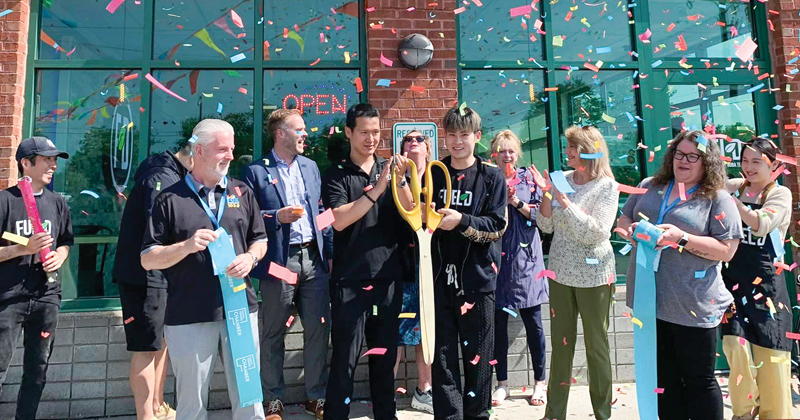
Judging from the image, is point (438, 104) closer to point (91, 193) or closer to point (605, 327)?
point (605, 327)

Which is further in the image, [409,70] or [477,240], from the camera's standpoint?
[409,70]

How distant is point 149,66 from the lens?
4621 mm

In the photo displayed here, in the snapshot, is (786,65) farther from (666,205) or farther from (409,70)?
(409,70)

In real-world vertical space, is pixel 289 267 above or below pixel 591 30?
below

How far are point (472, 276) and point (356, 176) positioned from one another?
0.95m

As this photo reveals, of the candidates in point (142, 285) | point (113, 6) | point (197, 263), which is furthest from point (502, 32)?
point (142, 285)

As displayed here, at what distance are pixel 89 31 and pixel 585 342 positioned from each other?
4.89 metres

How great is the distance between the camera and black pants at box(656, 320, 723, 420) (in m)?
2.77

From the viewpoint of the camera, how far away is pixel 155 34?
4688mm

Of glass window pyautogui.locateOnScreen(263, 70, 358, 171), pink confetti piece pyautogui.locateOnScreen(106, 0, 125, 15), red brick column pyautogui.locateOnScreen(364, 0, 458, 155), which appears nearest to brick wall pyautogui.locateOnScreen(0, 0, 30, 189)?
pink confetti piece pyautogui.locateOnScreen(106, 0, 125, 15)

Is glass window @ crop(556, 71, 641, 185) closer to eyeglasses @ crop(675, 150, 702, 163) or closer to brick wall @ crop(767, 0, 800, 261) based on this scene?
brick wall @ crop(767, 0, 800, 261)

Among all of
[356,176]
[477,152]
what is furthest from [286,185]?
[477,152]

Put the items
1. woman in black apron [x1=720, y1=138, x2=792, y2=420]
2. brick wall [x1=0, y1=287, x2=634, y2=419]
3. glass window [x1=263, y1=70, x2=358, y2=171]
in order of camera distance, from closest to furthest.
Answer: woman in black apron [x1=720, y1=138, x2=792, y2=420] < brick wall [x1=0, y1=287, x2=634, y2=419] < glass window [x1=263, y1=70, x2=358, y2=171]

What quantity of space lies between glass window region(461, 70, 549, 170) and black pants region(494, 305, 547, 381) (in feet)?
4.91
